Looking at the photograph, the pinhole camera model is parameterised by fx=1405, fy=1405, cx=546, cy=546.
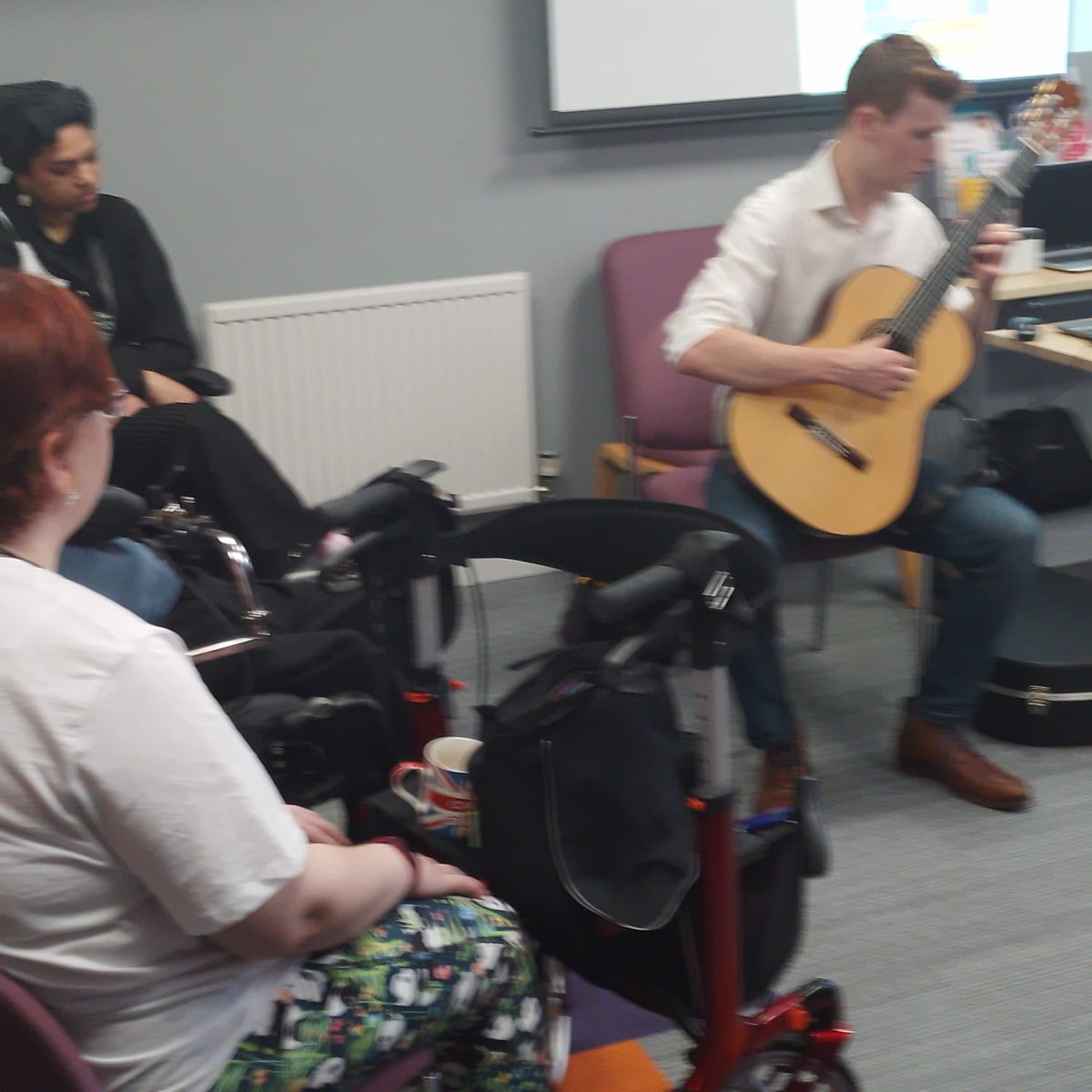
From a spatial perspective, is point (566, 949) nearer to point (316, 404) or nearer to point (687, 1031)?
point (687, 1031)

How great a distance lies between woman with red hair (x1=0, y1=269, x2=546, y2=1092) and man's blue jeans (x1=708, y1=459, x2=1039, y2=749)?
1210 millimetres

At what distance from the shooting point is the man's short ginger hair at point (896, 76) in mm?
2342

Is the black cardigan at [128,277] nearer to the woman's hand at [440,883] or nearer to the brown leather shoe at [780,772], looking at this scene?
the brown leather shoe at [780,772]

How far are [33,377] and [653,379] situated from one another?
7.01ft

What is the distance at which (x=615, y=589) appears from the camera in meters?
1.28

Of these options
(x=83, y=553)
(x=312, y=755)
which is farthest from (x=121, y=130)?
(x=312, y=755)

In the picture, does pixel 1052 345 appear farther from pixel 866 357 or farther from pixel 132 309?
pixel 132 309

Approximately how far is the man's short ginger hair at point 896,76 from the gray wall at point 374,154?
3.53ft

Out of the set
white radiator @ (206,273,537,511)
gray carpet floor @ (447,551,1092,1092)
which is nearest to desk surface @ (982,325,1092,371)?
gray carpet floor @ (447,551,1092,1092)

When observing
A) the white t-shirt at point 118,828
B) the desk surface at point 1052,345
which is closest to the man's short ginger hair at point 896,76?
the desk surface at point 1052,345

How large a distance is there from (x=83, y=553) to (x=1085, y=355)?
72.5 inches

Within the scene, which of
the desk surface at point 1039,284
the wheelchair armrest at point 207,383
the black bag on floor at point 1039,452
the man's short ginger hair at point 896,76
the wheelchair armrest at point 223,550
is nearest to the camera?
the wheelchair armrest at point 223,550

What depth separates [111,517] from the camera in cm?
169

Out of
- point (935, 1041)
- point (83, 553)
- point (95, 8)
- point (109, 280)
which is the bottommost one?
point (935, 1041)
